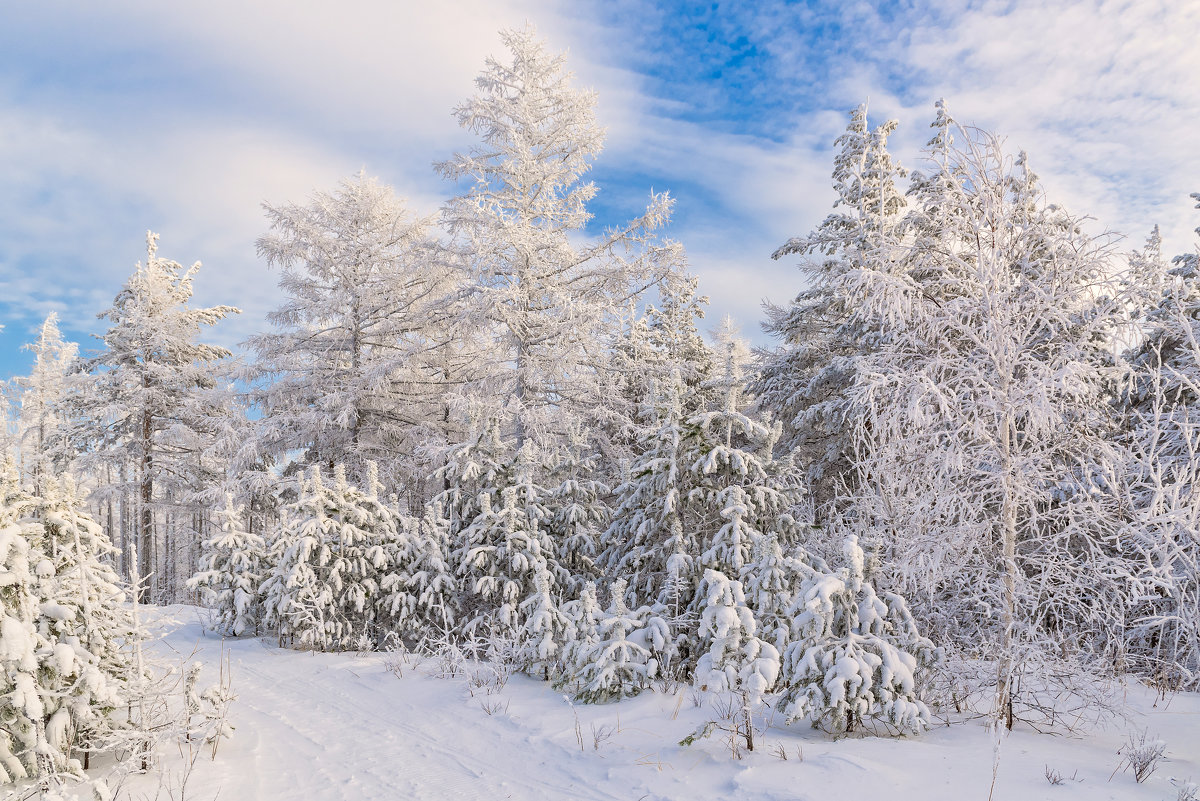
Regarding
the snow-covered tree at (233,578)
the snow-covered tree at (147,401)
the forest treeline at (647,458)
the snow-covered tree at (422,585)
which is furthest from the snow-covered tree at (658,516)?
the snow-covered tree at (147,401)

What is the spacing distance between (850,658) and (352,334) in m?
16.2

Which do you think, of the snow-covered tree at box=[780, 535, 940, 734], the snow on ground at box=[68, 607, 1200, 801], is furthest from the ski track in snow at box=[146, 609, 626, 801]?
the snow-covered tree at box=[780, 535, 940, 734]

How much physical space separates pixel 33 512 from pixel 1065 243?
29.8 ft

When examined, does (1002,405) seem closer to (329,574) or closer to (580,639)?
(580,639)

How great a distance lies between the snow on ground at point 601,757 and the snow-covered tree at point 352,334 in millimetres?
10446

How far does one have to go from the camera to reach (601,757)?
5.17m

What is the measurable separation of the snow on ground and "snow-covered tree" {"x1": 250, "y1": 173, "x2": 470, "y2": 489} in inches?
411

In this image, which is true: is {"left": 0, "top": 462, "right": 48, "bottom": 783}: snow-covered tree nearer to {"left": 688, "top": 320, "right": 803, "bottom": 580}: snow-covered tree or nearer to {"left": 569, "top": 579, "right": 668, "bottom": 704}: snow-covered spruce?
{"left": 569, "top": 579, "right": 668, "bottom": 704}: snow-covered spruce

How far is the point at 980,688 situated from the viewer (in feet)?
19.1

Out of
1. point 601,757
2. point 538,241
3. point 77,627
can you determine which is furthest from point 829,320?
point 77,627

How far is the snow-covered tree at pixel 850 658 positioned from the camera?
4.92 m

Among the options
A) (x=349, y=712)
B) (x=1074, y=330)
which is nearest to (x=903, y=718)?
(x=1074, y=330)

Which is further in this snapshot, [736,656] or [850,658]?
[736,656]

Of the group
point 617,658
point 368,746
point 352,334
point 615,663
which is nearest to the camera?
point 368,746
